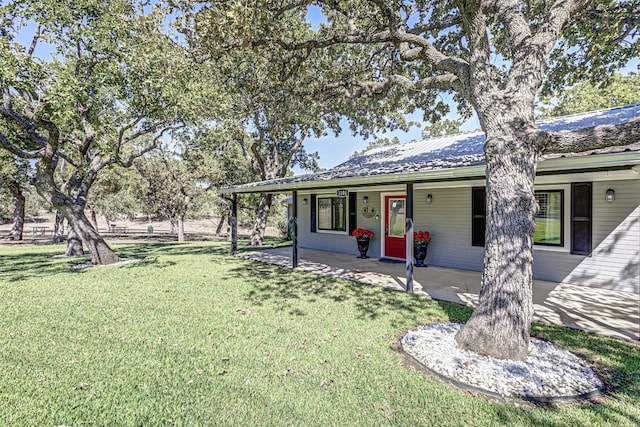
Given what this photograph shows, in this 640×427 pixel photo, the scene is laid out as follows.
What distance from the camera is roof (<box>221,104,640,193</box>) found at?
182 inches

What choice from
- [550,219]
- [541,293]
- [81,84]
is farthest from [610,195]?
[81,84]

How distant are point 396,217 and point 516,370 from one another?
21.6ft

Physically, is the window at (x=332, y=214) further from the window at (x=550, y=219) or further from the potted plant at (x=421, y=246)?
the window at (x=550, y=219)

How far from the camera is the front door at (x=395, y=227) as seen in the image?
30.6ft

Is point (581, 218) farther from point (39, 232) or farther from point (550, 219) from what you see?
point (39, 232)

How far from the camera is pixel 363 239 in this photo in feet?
32.1

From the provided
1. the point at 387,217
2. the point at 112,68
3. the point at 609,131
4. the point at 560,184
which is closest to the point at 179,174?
the point at 112,68

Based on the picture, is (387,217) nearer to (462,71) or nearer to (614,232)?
(614,232)

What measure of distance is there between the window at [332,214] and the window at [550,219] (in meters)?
5.68

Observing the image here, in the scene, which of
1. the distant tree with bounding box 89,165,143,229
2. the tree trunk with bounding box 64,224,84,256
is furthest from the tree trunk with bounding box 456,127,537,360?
the distant tree with bounding box 89,165,143,229

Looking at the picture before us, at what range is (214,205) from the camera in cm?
1995

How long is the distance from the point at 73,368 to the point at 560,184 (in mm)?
8597

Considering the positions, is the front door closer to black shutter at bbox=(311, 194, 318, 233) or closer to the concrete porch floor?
the concrete porch floor

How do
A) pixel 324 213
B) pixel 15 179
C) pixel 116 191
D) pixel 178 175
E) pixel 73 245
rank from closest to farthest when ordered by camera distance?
pixel 73 245
pixel 324 213
pixel 15 179
pixel 178 175
pixel 116 191
